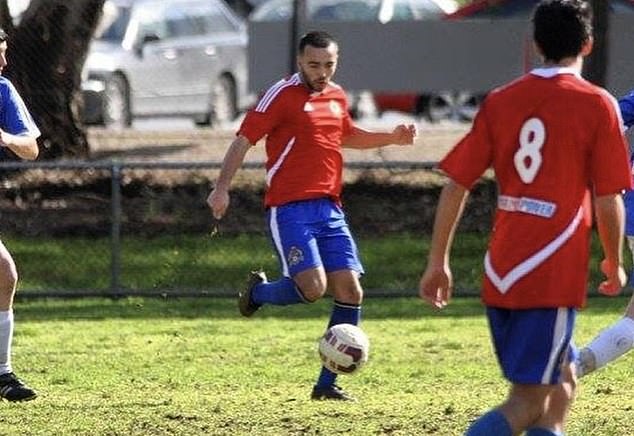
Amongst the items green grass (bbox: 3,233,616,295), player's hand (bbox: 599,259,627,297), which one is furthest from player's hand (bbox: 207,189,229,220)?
green grass (bbox: 3,233,616,295)

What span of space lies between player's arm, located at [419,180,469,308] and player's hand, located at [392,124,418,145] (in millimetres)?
3305

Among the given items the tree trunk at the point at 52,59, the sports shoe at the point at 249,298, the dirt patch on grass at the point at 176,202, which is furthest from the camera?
the tree trunk at the point at 52,59

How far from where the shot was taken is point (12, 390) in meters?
9.47

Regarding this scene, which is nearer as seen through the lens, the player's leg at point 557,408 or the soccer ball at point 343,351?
the player's leg at point 557,408

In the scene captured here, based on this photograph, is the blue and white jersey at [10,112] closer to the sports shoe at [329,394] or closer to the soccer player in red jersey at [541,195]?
the sports shoe at [329,394]

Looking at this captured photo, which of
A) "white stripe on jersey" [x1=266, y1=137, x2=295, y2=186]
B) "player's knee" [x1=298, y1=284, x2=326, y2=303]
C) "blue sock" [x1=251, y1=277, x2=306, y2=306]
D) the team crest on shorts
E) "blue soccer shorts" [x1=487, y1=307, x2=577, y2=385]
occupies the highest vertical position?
"blue soccer shorts" [x1=487, y1=307, x2=577, y2=385]

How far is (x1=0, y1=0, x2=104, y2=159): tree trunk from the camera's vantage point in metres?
18.2

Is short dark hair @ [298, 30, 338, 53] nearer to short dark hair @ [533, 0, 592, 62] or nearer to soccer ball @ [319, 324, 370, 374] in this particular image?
soccer ball @ [319, 324, 370, 374]

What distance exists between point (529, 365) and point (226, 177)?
11.1ft

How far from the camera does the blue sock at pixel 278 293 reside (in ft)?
32.6

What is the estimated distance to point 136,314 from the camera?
47.7 feet

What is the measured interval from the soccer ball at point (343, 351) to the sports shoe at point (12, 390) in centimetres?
147

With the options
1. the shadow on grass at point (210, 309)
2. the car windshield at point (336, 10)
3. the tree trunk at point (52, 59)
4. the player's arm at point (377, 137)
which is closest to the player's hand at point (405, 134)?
the player's arm at point (377, 137)

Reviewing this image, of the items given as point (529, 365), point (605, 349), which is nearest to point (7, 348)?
point (605, 349)
